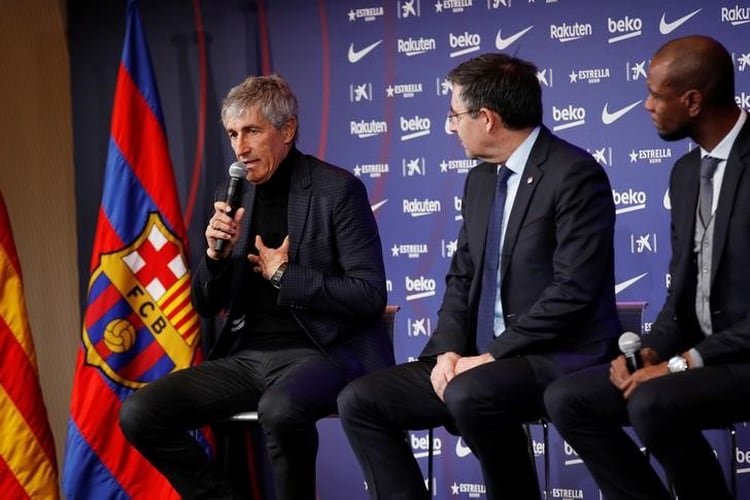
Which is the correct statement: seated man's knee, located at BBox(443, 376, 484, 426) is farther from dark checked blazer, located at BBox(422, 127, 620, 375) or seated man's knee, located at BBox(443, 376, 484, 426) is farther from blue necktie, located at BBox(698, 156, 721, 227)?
blue necktie, located at BBox(698, 156, 721, 227)

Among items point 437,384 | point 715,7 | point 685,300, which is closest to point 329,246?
point 437,384

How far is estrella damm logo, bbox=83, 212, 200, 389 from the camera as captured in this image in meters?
4.58

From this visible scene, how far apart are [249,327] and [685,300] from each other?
1.48m

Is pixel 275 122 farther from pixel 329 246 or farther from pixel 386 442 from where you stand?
pixel 386 442

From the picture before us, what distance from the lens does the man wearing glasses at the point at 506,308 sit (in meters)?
3.25

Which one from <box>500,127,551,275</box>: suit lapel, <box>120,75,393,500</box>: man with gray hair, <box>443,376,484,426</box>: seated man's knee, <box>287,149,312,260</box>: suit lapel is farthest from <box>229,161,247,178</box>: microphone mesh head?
<box>443,376,484,426</box>: seated man's knee

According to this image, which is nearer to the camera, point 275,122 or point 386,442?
point 386,442

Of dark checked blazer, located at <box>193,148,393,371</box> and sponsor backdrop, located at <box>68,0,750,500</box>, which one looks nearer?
dark checked blazer, located at <box>193,148,393,371</box>

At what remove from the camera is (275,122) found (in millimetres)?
3836

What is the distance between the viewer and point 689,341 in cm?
Result: 329

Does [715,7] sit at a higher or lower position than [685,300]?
higher

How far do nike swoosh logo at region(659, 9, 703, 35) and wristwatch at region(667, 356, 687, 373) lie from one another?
157cm

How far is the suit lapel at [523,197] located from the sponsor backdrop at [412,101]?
38.6 inches

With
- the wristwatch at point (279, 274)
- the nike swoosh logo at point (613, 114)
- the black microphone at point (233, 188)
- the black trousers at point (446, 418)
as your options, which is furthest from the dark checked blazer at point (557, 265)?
the nike swoosh logo at point (613, 114)
